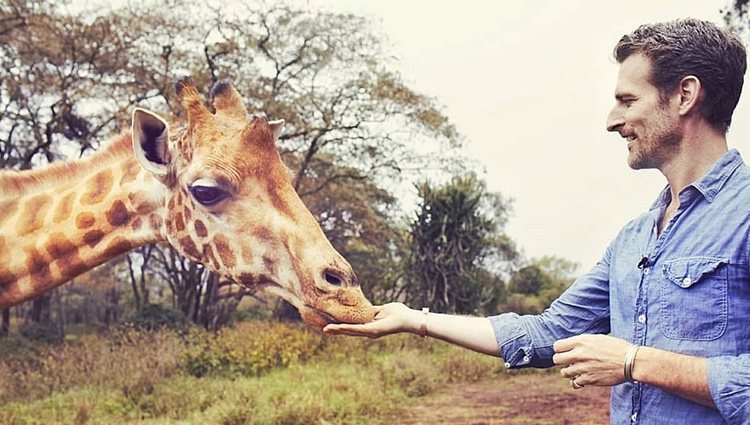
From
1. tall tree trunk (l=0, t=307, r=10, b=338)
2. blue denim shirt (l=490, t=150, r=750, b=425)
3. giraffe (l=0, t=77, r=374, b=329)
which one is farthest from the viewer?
tall tree trunk (l=0, t=307, r=10, b=338)

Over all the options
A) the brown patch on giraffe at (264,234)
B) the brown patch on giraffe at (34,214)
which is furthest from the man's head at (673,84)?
the brown patch on giraffe at (34,214)

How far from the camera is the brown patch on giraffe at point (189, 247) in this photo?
2654mm

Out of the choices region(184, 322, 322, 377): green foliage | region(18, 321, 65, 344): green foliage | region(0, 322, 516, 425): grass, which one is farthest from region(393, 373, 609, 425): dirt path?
region(18, 321, 65, 344): green foliage

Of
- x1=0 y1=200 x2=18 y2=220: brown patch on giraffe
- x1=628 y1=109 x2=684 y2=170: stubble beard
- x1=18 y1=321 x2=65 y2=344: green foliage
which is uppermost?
x1=18 y1=321 x2=65 y2=344: green foliage

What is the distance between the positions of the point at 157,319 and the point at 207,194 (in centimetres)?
1321

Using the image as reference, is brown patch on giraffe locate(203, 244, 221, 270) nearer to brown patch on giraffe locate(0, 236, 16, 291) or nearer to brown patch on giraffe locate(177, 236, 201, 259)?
brown patch on giraffe locate(177, 236, 201, 259)

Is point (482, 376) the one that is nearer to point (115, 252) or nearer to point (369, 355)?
point (369, 355)

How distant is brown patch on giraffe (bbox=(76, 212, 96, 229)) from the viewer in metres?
2.70

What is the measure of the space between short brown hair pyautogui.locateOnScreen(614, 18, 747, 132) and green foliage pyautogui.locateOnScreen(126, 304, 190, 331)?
13.5m

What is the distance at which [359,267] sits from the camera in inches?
764

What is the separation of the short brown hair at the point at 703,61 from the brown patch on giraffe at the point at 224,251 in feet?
5.07

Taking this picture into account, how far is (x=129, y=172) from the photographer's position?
2746 millimetres

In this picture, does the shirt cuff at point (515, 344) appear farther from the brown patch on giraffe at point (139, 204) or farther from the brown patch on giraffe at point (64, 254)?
the brown patch on giraffe at point (64, 254)

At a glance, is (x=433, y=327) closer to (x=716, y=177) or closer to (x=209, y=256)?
(x=209, y=256)
